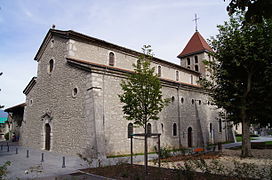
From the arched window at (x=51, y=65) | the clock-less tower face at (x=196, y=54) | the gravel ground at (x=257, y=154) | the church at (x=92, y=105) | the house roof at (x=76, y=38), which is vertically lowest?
the gravel ground at (x=257, y=154)

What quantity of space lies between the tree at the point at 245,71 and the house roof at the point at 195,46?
16.1 m

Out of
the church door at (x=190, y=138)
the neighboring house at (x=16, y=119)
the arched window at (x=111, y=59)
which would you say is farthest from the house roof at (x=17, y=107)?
the church door at (x=190, y=138)

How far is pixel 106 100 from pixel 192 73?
1765cm

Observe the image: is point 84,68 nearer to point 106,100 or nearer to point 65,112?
point 106,100

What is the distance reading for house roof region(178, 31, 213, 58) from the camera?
108ft

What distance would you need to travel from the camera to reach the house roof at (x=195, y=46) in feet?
108

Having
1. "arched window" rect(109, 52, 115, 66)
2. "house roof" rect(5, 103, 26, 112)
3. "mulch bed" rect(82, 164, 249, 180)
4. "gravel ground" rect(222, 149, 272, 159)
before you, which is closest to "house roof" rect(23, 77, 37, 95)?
"house roof" rect(5, 103, 26, 112)

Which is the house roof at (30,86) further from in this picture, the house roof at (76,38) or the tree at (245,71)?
the tree at (245,71)

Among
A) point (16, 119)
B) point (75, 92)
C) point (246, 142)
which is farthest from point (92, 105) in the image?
point (16, 119)

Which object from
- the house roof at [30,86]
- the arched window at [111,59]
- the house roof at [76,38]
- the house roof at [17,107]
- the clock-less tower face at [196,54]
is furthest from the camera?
the clock-less tower face at [196,54]

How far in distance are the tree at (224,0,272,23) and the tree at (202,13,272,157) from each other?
10451mm

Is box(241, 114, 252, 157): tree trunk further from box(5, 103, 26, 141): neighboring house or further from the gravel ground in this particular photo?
box(5, 103, 26, 141): neighboring house

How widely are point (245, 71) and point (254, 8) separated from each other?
13.1 m

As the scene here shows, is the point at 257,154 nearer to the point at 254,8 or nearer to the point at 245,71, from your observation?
the point at 245,71
